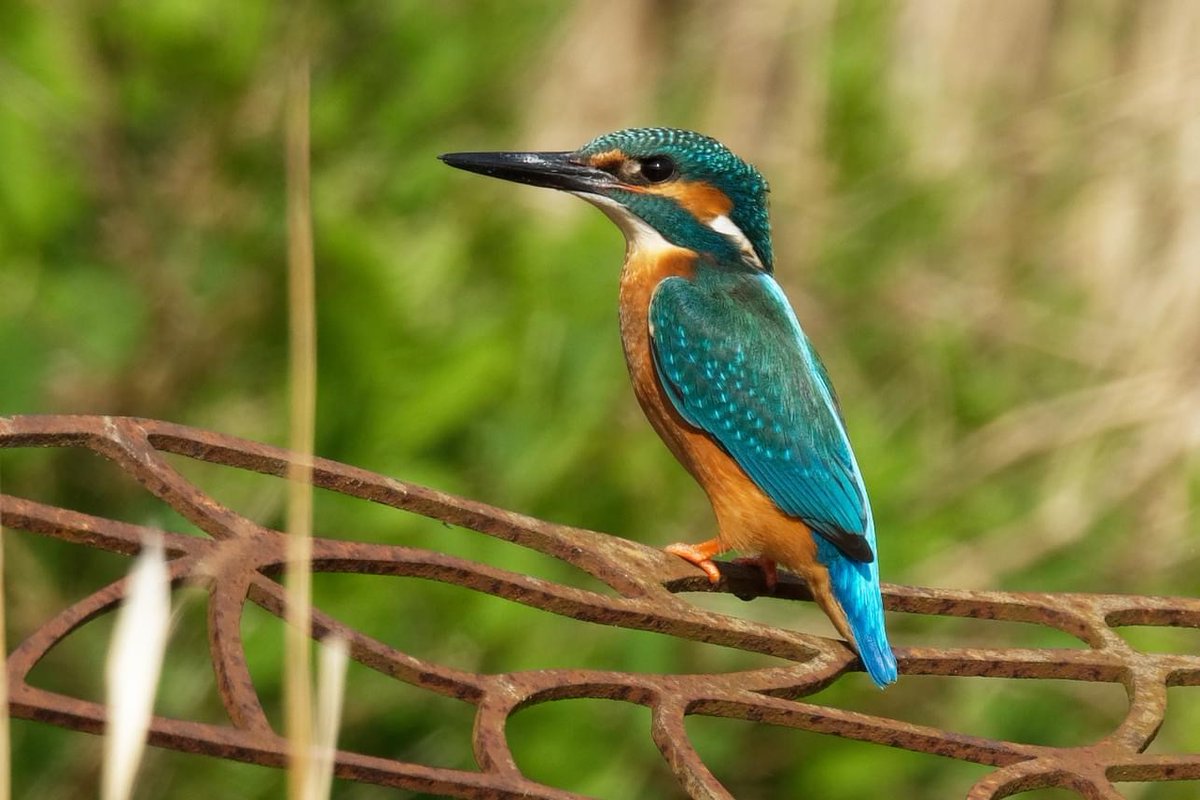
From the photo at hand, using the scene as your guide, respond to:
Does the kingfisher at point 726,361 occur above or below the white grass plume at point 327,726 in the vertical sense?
above

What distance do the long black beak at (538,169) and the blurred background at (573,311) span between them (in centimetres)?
59

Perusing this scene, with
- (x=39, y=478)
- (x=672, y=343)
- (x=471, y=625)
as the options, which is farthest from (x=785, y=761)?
(x=39, y=478)

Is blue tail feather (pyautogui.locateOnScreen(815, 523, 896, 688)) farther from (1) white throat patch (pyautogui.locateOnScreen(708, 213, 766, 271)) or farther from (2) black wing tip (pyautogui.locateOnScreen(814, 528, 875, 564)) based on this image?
(1) white throat patch (pyautogui.locateOnScreen(708, 213, 766, 271))

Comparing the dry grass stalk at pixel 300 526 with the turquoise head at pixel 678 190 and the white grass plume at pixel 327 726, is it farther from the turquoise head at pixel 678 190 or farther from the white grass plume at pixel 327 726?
the turquoise head at pixel 678 190

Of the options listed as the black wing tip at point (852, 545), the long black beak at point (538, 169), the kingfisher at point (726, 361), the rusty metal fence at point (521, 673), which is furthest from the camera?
the long black beak at point (538, 169)

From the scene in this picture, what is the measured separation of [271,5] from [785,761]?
78.6 inches

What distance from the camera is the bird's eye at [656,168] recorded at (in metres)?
2.99

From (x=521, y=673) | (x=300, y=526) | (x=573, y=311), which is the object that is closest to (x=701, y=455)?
(x=573, y=311)

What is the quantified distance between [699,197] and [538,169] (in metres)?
0.36

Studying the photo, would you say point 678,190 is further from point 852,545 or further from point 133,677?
point 133,677

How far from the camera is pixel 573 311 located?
376 cm

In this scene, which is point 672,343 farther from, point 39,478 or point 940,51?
point 940,51

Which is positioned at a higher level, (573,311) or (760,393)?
(573,311)

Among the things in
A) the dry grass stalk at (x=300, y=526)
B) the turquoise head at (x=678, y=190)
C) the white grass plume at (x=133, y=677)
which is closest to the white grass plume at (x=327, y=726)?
the dry grass stalk at (x=300, y=526)
